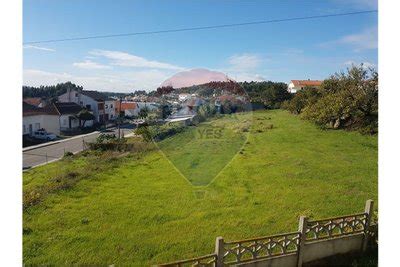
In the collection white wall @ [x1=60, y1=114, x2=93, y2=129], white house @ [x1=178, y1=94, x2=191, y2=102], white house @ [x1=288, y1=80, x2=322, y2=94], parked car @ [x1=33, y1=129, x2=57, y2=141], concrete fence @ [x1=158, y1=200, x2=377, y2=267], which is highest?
white house @ [x1=288, y1=80, x2=322, y2=94]

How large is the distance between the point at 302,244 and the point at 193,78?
1.55m

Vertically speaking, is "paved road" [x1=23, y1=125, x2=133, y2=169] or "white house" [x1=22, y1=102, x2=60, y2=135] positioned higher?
"white house" [x1=22, y1=102, x2=60, y2=135]

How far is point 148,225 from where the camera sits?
3.33 m

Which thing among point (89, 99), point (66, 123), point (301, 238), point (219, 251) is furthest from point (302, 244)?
point (66, 123)

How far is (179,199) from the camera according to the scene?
12.6 feet

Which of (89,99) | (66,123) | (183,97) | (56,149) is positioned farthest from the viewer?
(56,149)

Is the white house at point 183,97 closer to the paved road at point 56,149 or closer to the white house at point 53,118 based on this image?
the paved road at point 56,149

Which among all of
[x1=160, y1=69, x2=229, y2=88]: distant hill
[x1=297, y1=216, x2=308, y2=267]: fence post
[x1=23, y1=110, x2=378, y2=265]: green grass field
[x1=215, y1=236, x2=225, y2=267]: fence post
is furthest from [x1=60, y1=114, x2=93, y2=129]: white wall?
[x1=297, y1=216, x2=308, y2=267]: fence post

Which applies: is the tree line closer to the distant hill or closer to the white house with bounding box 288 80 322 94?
the white house with bounding box 288 80 322 94

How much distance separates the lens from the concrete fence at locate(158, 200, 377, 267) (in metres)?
2.45

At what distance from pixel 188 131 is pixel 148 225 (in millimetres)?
994

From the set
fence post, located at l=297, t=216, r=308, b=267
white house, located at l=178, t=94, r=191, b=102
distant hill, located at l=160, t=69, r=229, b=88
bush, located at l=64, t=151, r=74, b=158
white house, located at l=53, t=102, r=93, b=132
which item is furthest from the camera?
bush, located at l=64, t=151, r=74, b=158

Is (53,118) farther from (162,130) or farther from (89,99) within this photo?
(162,130)
